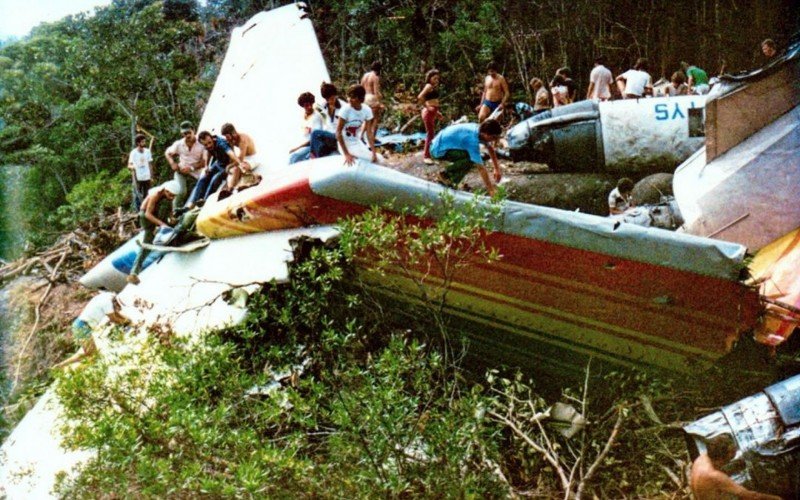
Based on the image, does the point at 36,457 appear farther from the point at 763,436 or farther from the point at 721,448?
the point at 763,436

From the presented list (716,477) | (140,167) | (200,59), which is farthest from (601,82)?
(200,59)

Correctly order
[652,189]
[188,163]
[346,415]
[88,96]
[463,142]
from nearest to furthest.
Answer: [346,415]
[463,142]
[652,189]
[188,163]
[88,96]

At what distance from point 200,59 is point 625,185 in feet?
40.6

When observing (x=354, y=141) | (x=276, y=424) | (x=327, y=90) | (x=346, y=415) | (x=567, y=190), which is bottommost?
(x=567, y=190)

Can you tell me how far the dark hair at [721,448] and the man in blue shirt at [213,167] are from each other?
6373 mm

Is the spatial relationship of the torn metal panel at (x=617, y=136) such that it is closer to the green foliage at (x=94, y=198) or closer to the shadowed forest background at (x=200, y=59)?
the shadowed forest background at (x=200, y=59)

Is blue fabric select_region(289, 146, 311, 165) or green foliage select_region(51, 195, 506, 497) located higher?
blue fabric select_region(289, 146, 311, 165)

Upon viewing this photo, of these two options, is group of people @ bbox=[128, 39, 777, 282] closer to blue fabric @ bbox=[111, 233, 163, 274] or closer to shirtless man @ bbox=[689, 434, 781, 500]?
blue fabric @ bbox=[111, 233, 163, 274]

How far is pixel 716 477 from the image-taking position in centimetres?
421

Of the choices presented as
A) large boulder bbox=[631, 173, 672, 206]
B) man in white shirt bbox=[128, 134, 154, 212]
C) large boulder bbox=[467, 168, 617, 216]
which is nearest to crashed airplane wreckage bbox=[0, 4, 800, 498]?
large boulder bbox=[631, 173, 672, 206]

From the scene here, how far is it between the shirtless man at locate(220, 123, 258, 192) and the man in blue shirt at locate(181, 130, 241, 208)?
0.15 meters

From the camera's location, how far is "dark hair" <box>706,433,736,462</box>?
174 inches

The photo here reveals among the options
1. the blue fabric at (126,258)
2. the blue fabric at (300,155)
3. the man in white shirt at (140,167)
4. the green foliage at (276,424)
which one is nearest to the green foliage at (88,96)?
the man in white shirt at (140,167)

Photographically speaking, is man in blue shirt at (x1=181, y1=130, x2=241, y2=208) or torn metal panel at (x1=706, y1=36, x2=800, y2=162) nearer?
torn metal panel at (x1=706, y1=36, x2=800, y2=162)
